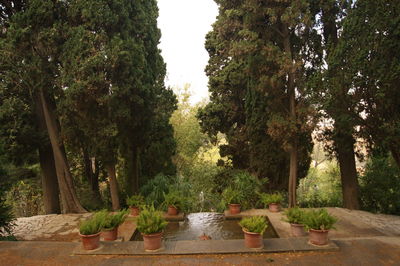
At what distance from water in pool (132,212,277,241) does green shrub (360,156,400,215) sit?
511cm

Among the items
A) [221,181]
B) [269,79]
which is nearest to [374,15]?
[269,79]

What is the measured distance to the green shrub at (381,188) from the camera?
30.0 ft

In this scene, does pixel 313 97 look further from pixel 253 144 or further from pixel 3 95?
pixel 3 95

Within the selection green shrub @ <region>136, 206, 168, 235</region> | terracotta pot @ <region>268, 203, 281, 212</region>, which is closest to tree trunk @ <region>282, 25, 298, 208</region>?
terracotta pot @ <region>268, 203, 281, 212</region>

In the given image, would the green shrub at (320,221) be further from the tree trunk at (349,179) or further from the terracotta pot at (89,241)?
the tree trunk at (349,179)

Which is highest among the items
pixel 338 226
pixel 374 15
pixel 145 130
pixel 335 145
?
pixel 374 15

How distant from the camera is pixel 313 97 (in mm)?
7027

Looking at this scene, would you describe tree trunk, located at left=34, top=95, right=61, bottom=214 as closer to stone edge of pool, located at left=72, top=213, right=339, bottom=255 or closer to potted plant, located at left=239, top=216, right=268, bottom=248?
stone edge of pool, located at left=72, top=213, right=339, bottom=255

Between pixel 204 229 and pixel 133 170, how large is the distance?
550 cm

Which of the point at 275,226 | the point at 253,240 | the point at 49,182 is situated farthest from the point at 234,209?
the point at 49,182

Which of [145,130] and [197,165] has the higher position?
[145,130]

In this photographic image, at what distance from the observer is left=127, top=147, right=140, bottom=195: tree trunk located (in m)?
11.0

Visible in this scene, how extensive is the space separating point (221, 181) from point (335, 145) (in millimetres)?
4517

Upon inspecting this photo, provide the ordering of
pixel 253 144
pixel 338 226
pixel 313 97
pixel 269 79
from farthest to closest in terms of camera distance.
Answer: pixel 253 144, pixel 269 79, pixel 313 97, pixel 338 226
